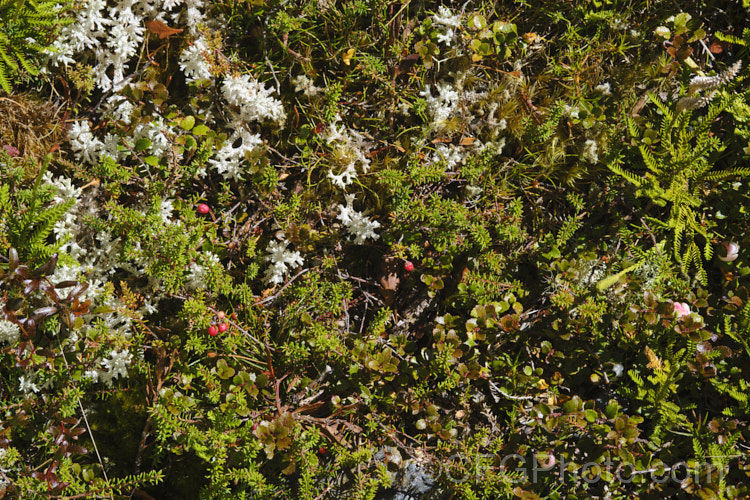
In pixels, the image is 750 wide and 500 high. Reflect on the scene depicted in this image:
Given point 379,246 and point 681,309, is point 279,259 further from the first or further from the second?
point 681,309

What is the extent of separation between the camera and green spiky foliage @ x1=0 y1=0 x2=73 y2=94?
301 cm

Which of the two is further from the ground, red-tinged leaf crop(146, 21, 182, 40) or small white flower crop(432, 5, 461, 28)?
small white flower crop(432, 5, 461, 28)

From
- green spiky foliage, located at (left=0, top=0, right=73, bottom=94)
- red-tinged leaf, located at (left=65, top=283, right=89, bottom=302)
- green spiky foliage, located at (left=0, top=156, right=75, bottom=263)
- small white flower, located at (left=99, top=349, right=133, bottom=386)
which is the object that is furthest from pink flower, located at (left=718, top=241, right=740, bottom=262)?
green spiky foliage, located at (left=0, top=0, right=73, bottom=94)

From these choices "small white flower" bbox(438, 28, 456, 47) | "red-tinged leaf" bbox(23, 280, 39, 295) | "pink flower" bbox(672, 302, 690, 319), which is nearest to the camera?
"red-tinged leaf" bbox(23, 280, 39, 295)

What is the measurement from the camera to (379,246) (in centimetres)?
336

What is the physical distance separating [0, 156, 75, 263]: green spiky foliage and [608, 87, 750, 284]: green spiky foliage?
3.05 metres

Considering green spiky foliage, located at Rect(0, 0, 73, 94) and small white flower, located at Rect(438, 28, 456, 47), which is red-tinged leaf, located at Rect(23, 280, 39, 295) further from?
small white flower, located at Rect(438, 28, 456, 47)

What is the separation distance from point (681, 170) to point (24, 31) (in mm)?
3755

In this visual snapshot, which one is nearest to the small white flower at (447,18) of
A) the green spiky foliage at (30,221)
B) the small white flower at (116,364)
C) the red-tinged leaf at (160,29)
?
the red-tinged leaf at (160,29)

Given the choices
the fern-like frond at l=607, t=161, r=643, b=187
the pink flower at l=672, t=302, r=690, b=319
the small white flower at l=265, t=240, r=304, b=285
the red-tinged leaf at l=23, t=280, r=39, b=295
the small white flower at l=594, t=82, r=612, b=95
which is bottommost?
the pink flower at l=672, t=302, r=690, b=319

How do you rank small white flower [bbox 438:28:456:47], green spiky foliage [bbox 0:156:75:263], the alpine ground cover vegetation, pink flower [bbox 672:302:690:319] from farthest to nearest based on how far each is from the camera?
1. small white flower [bbox 438:28:456:47]
2. pink flower [bbox 672:302:690:319]
3. the alpine ground cover vegetation
4. green spiky foliage [bbox 0:156:75:263]

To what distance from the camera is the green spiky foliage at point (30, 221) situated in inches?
114

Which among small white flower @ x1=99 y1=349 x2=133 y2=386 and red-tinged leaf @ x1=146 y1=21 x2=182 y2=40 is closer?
small white flower @ x1=99 y1=349 x2=133 y2=386

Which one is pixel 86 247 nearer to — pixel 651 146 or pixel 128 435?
pixel 128 435
